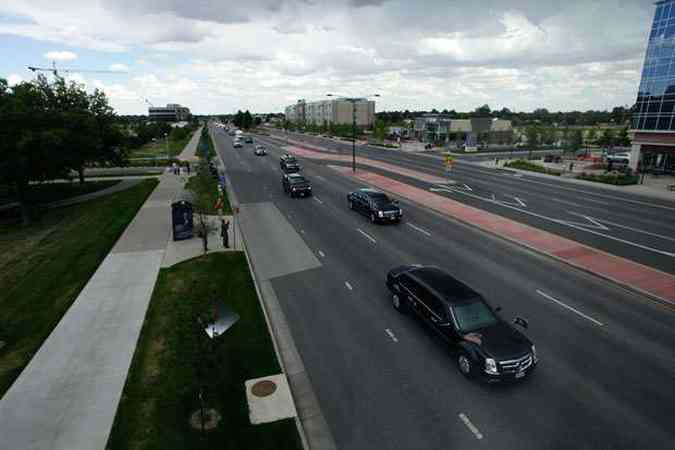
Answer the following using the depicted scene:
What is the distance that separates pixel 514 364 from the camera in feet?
32.6

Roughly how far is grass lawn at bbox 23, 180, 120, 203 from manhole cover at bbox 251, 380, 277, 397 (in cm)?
3507

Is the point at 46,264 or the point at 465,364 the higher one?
the point at 465,364

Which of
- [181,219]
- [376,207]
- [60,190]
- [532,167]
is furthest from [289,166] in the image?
[532,167]

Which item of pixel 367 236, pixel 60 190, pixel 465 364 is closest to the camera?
pixel 465 364

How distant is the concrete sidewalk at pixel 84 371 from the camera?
8758mm

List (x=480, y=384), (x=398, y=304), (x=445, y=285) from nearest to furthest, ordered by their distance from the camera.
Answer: (x=480, y=384) < (x=445, y=285) < (x=398, y=304)

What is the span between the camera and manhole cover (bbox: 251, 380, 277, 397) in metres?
9.94

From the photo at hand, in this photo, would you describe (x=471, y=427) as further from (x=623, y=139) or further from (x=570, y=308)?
(x=623, y=139)

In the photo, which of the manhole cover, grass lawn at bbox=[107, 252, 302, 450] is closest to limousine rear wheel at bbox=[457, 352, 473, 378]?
grass lawn at bbox=[107, 252, 302, 450]

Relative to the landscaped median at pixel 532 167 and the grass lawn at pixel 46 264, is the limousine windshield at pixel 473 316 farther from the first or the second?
the landscaped median at pixel 532 167

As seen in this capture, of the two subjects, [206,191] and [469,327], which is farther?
[206,191]

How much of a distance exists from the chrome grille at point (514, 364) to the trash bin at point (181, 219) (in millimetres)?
18001

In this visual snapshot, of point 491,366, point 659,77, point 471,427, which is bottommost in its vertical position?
point 471,427

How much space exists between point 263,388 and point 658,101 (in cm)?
5834
